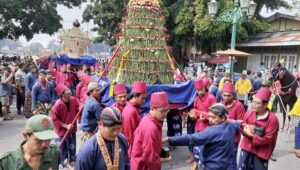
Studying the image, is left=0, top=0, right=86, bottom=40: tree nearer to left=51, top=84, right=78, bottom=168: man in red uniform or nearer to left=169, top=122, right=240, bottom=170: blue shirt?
left=51, top=84, right=78, bottom=168: man in red uniform

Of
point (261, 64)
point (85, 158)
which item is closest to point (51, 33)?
point (261, 64)

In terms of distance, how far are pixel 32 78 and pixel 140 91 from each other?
7.39 m

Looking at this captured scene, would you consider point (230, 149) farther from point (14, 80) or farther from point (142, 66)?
point (14, 80)

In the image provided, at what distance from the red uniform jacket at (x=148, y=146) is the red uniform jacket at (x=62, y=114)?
101 inches

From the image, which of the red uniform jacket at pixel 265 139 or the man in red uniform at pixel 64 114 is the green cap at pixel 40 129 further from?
the man in red uniform at pixel 64 114

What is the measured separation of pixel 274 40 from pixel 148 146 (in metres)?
19.6

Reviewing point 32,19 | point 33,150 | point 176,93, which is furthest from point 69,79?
point 32,19

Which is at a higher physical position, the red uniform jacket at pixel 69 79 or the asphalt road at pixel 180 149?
the red uniform jacket at pixel 69 79

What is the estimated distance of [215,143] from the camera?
4.17 m

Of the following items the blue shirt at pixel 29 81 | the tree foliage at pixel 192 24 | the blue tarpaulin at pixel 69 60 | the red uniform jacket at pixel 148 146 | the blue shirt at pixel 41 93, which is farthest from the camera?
the tree foliage at pixel 192 24

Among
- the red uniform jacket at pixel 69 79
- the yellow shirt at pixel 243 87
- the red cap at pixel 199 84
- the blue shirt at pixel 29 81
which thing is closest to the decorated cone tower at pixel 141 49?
the red cap at pixel 199 84

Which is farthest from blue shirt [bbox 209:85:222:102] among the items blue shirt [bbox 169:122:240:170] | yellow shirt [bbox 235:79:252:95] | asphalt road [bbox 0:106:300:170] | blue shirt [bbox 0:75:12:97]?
blue shirt [bbox 0:75:12:97]

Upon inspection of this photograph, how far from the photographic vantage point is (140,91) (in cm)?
509

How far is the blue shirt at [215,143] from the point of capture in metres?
4.05
